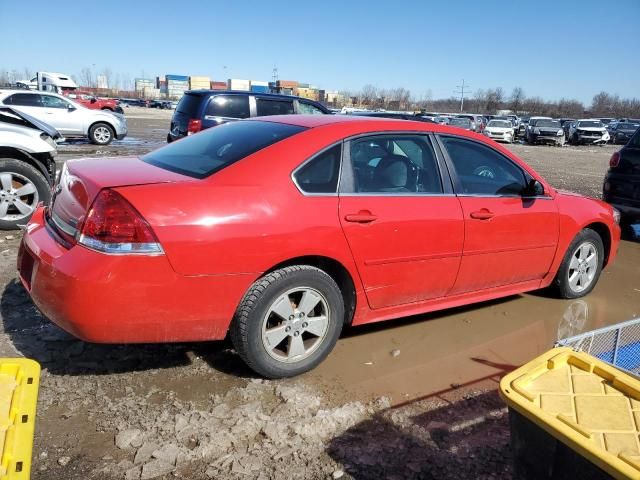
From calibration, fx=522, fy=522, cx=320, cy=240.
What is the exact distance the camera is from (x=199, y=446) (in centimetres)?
256

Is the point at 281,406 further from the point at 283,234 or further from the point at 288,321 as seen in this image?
the point at 283,234

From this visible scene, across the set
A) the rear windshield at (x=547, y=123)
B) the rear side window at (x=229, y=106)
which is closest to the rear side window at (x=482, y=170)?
the rear side window at (x=229, y=106)

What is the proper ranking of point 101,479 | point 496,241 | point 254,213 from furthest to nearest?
point 496,241
point 254,213
point 101,479

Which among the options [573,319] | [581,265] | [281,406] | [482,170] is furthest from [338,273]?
[581,265]

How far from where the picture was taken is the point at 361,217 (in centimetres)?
324

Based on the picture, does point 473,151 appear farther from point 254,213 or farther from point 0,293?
point 0,293

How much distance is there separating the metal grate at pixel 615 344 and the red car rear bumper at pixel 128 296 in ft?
5.75

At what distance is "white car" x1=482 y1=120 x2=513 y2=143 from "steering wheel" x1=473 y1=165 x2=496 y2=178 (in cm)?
2839

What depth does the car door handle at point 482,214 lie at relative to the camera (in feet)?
12.4

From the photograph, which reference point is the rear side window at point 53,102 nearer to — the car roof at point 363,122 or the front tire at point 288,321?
the car roof at point 363,122

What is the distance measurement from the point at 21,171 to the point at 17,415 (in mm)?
5110

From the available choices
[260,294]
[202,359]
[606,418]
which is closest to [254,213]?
[260,294]

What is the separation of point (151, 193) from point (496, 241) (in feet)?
8.30

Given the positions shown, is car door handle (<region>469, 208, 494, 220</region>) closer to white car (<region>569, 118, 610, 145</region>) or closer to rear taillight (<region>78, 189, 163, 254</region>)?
rear taillight (<region>78, 189, 163, 254</region>)
